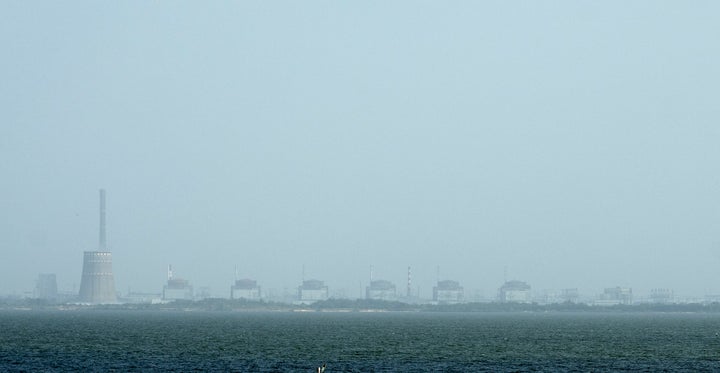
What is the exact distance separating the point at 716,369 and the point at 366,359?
3548cm

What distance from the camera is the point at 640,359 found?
11906 centimetres

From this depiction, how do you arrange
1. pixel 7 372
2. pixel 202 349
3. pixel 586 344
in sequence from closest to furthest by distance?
pixel 7 372
pixel 202 349
pixel 586 344

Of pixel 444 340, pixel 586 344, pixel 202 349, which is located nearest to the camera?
pixel 202 349

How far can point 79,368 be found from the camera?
100m

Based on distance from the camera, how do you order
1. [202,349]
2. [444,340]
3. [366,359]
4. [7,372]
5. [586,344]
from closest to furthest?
[7,372] < [366,359] < [202,349] < [586,344] < [444,340]

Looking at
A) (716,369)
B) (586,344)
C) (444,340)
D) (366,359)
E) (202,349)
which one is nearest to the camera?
(716,369)

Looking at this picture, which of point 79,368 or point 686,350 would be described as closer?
point 79,368

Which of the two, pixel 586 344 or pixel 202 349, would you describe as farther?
pixel 586 344

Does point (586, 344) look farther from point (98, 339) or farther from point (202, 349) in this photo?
point (98, 339)

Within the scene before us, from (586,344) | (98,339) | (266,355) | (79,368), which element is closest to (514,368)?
(266,355)

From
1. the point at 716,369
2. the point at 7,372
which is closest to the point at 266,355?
the point at 7,372

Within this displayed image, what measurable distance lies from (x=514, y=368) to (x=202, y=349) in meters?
46.1

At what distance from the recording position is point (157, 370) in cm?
9788

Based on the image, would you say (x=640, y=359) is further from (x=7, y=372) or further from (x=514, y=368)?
(x=7, y=372)
